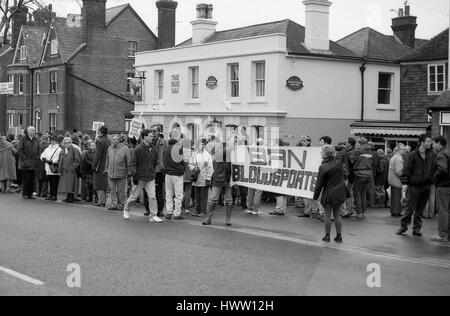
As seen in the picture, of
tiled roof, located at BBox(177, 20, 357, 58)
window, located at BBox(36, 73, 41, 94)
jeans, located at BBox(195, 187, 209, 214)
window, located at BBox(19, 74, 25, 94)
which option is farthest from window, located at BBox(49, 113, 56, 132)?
jeans, located at BBox(195, 187, 209, 214)

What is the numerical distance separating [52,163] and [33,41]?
42.1 m

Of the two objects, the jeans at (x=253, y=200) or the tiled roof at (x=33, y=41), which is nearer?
the jeans at (x=253, y=200)

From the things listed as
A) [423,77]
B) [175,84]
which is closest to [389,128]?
[423,77]

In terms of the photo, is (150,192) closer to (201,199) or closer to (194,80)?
(201,199)

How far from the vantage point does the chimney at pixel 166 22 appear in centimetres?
5256

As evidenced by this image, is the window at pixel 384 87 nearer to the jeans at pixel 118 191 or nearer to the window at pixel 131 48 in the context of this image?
the jeans at pixel 118 191

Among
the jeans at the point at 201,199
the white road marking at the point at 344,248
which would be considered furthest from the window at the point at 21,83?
the white road marking at the point at 344,248

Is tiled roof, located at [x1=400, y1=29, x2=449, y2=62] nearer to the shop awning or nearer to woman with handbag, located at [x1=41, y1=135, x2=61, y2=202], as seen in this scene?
the shop awning

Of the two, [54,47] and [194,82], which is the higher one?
[54,47]

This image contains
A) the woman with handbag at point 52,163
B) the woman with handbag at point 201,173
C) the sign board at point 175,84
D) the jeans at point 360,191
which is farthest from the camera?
the sign board at point 175,84

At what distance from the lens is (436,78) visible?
34844 millimetres

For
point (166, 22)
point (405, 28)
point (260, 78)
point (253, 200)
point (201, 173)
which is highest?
point (166, 22)

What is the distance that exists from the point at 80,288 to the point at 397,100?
31027 millimetres

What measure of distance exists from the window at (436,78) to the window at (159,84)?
611 inches
